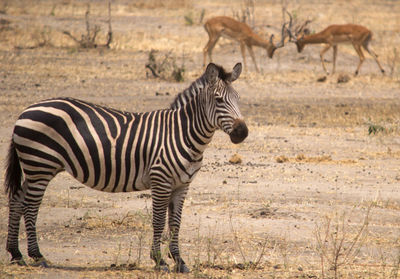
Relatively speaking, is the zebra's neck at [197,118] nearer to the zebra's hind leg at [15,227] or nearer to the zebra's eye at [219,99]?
the zebra's eye at [219,99]

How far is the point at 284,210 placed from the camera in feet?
26.4

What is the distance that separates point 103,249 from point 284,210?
2337mm

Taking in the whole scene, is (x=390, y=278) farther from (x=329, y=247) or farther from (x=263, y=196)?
(x=263, y=196)

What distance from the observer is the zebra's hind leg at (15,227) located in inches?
230

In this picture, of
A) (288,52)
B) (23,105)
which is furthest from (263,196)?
(288,52)

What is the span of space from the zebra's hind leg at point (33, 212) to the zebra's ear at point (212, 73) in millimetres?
1541

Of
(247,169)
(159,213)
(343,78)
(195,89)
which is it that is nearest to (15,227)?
(159,213)

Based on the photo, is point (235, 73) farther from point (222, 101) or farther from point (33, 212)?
point (33, 212)

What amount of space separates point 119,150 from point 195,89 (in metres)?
0.82

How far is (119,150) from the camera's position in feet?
19.2

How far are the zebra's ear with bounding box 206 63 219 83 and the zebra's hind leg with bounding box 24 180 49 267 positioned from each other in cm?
154

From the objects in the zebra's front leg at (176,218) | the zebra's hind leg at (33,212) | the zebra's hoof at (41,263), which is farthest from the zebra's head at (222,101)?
the zebra's hoof at (41,263)

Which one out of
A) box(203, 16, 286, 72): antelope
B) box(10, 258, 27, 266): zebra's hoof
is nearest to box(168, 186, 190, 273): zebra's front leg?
box(10, 258, 27, 266): zebra's hoof

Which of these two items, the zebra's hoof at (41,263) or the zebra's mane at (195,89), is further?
the zebra's mane at (195,89)
